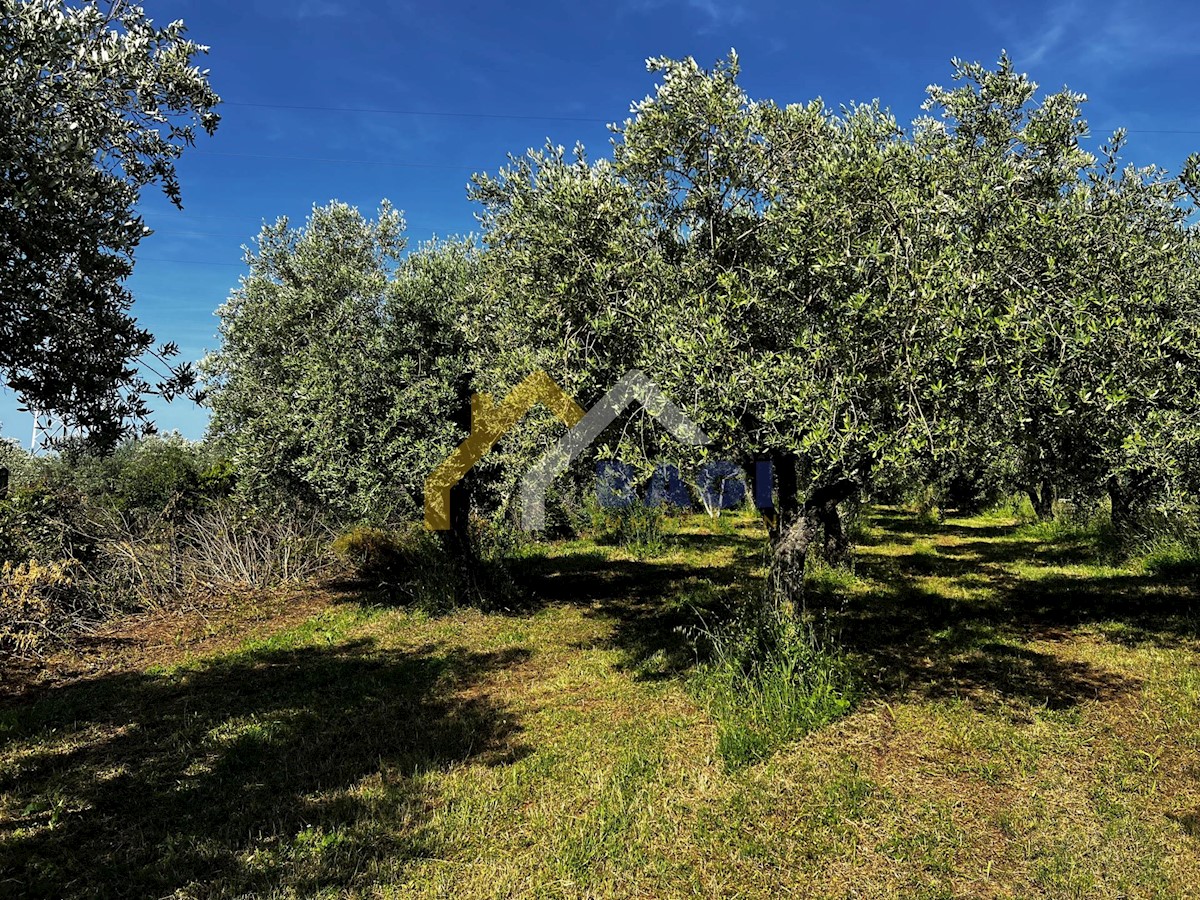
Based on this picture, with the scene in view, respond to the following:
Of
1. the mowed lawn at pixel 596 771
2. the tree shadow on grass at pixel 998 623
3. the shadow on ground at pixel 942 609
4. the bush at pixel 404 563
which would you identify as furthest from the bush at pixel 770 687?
the bush at pixel 404 563

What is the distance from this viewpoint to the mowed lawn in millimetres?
5562

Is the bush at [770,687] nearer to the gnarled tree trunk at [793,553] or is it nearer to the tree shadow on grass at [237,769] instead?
the gnarled tree trunk at [793,553]

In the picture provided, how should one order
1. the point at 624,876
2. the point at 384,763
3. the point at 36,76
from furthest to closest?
the point at 384,763 < the point at 36,76 < the point at 624,876

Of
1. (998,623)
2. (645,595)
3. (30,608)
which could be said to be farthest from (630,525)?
(30,608)

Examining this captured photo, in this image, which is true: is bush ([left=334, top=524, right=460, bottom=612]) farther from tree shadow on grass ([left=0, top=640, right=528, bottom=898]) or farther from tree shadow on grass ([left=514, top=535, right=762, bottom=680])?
tree shadow on grass ([left=0, top=640, right=528, bottom=898])

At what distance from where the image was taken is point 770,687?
27.3ft

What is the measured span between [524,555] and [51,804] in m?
14.6

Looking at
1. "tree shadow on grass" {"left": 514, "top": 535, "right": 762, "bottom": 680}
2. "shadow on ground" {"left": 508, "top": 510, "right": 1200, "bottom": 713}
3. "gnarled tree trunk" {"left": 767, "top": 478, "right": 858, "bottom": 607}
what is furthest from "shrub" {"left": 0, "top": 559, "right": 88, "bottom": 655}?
"gnarled tree trunk" {"left": 767, "top": 478, "right": 858, "bottom": 607}

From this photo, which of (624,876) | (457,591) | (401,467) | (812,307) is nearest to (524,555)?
(457,591)

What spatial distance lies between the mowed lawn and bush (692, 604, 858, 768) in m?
0.23

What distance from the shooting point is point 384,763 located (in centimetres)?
754

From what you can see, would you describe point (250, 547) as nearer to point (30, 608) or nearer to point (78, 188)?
point (30, 608)

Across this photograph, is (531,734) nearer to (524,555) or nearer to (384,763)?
(384,763)

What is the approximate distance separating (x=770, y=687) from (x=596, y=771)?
8.04 feet
